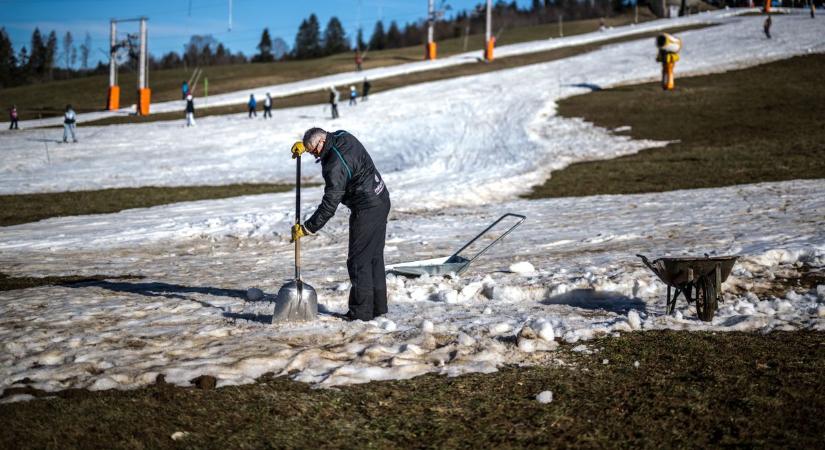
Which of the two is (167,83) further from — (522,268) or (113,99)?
(522,268)

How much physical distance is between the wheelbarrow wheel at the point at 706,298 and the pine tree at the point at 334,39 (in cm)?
13880

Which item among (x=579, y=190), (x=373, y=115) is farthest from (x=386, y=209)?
(x=373, y=115)

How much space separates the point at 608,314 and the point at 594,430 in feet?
10.7

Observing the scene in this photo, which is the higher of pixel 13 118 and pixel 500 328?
pixel 13 118

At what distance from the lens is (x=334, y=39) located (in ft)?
523

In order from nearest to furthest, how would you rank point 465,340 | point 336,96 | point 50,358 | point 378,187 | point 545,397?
point 545,397, point 50,358, point 465,340, point 378,187, point 336,96

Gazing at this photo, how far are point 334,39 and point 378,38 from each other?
15784 mm

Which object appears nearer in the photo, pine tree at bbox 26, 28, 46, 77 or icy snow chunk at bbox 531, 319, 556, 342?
icy snow chunk at bbox 531, 319, 556, 342

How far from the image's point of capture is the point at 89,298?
9.27 m

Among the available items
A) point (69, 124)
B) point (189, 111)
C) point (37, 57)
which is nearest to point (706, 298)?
point (69, 124)

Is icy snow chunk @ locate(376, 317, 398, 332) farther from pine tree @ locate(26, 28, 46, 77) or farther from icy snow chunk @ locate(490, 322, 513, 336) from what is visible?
pine tree @ locate(26, 28, 46, 77)

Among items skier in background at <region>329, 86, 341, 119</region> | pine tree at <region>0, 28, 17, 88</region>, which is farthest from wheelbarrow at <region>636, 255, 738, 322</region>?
pine tree at <region>0, 28, 17, 88</region>

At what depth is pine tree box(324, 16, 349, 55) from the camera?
145 metres

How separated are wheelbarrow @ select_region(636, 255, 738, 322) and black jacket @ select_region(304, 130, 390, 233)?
2826 millimetres
